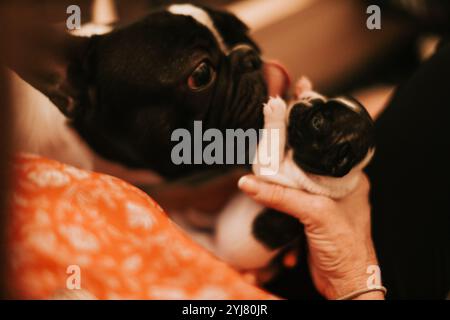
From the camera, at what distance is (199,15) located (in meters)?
0.82

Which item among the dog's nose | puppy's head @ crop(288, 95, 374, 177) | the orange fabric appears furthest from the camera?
the dog's nose

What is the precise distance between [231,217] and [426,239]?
0.36 metres

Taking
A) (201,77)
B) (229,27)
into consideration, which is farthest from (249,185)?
(229,27)

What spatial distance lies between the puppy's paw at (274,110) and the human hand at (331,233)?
0.11m

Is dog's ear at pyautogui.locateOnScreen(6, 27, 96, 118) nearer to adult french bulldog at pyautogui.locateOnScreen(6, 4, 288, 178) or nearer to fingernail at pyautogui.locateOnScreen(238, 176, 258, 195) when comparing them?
adult french bulldog at pyautogui.locateOnScreen(6, 4, 288, 178)

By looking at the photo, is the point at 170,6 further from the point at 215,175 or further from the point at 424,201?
the point at 424,201

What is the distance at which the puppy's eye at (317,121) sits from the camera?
72 cm

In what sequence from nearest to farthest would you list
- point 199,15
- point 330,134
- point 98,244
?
1. point 98,244
2. point 330,134
3. point 199,15

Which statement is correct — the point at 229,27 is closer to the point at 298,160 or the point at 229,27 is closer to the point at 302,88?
the point at 302,88

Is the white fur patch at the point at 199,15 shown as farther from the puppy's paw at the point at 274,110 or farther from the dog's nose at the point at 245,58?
the puppy's paw at the point at 274,110

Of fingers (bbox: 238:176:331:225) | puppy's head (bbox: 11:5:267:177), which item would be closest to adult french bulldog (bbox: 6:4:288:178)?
puppy's head (bbox: 11:5:267:177)

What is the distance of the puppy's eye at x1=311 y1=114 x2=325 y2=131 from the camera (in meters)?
0.72

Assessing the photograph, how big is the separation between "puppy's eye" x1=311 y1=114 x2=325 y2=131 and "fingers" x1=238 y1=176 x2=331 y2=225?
4.4 inches
